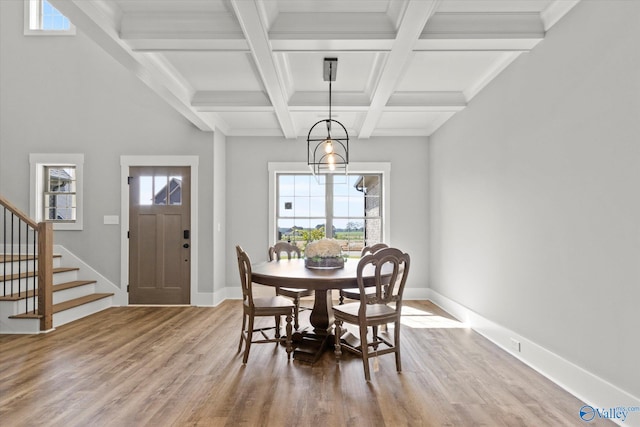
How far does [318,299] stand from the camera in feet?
11.9

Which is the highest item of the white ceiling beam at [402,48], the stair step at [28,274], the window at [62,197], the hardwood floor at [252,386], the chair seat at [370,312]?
the white ceiling beam at [402,48]

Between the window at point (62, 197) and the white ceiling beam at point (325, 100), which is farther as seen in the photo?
the window at point (62, 197)

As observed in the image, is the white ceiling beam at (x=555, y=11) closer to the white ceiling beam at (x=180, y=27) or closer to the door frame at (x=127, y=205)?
the white ceiling beam at (x=180, y=27)

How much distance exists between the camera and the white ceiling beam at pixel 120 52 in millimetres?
2525

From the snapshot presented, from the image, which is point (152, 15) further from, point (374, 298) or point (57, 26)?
point (57, 26)

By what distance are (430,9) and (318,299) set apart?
2.59 m

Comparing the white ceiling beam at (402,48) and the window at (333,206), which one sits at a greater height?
the white ceiling beam at (402,48)

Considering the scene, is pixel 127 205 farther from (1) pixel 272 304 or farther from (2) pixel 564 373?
(2) pixel 564 373

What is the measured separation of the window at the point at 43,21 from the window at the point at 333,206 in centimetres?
392

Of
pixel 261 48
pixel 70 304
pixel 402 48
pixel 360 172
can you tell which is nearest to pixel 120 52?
pixel 261 48

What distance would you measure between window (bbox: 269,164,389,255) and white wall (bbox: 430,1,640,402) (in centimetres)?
214

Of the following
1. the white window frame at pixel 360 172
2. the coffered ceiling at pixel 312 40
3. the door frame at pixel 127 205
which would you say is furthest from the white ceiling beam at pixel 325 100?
the white window frame at pixel 360 172

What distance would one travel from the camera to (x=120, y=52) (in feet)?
10.2

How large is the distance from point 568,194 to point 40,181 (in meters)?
6.63
